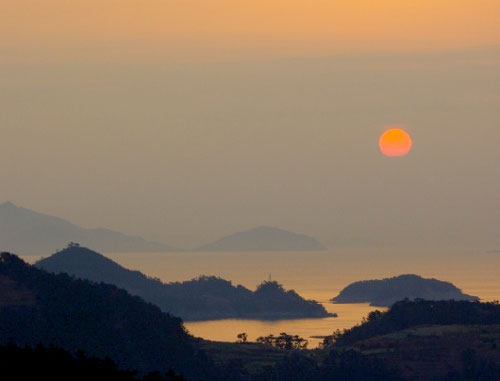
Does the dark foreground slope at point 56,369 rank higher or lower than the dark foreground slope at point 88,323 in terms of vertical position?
lower

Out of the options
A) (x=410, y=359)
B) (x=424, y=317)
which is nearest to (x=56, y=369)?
(x=410, y=359)

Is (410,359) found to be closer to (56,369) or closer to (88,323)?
(88,323)

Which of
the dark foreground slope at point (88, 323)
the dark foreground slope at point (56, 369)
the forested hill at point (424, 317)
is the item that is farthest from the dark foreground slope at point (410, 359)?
the dark foreground slope at point (56, 369)

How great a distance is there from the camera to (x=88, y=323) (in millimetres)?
148750

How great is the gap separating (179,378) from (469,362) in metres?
88.3

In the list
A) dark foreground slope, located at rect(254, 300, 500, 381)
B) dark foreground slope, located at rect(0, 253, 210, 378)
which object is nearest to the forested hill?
dark foreground slope, located at rect(254, 300, 500, 381)

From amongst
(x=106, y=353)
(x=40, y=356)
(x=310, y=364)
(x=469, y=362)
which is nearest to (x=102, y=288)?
(x=106, y=353)

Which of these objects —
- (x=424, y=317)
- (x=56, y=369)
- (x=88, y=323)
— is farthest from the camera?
(x=424, y=317)

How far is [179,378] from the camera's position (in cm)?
6150

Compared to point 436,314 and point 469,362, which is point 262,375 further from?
point 436,314

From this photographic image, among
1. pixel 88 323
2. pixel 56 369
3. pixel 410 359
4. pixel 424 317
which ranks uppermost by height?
pixel 424 317

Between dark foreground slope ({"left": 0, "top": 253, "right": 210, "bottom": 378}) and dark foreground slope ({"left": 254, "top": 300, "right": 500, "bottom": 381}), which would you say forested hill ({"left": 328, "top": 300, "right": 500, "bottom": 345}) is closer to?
dark foreground slope ({"left": 254, "top": 300, "right": 500, "bottom": 381})

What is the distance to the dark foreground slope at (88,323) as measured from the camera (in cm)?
14112

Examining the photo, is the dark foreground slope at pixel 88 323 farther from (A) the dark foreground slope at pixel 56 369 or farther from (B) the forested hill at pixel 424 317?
(A) the dark foreground slope at pixel 56 369
